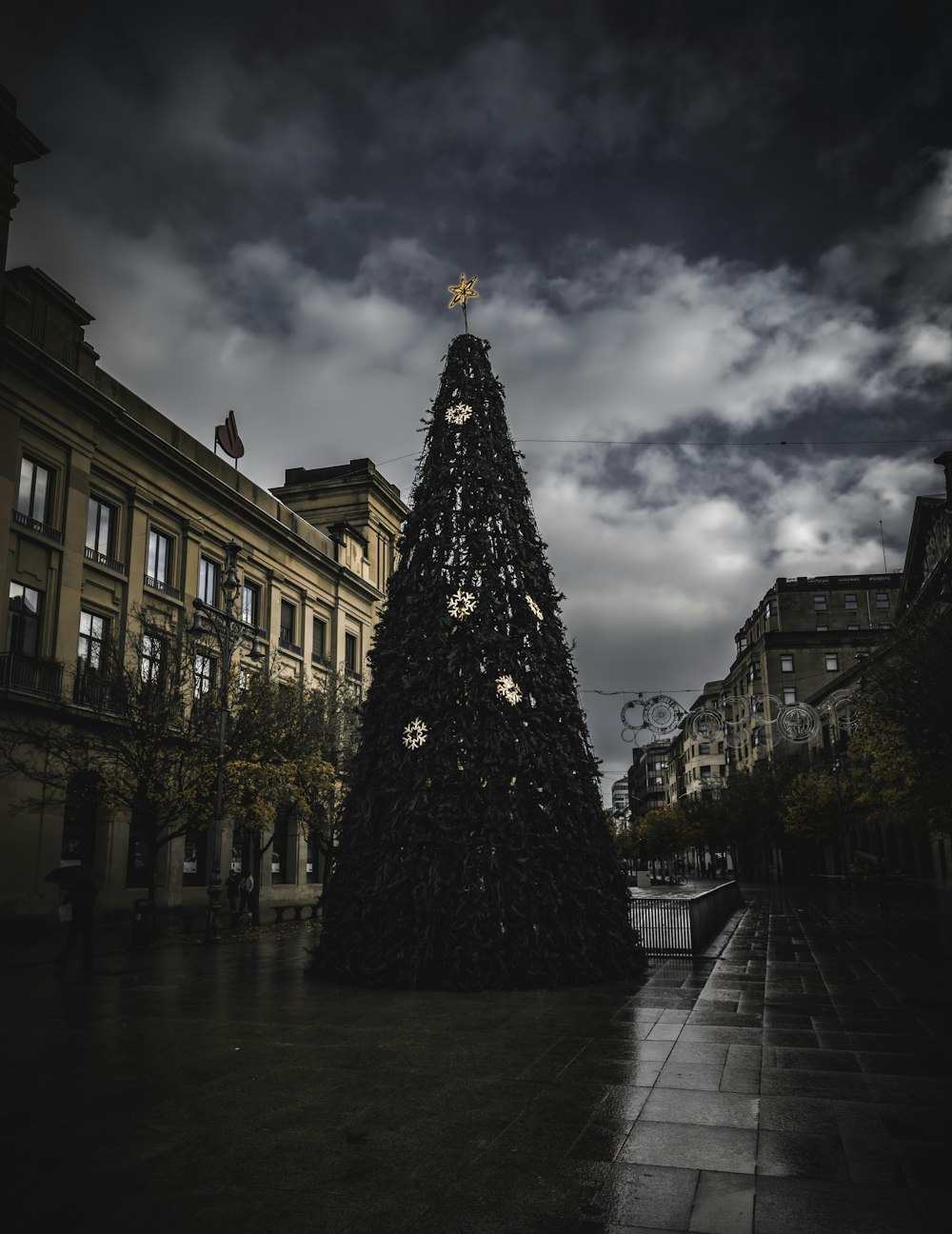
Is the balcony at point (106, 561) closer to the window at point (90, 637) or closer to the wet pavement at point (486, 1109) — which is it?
the window at point (90, 637)

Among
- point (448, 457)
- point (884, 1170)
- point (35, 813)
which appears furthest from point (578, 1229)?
point (35, 813)

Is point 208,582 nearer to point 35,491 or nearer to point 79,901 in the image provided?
point 35,491

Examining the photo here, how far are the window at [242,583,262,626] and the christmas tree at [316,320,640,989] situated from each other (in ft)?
82.8

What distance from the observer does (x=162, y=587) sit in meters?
33.1

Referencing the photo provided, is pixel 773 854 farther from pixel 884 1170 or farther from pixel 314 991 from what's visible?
pixel 884 1170

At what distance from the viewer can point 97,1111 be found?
23.1 ft

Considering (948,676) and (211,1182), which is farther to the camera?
(948,676)

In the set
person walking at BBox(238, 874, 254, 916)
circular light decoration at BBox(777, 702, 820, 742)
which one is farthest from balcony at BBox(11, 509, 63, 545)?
circular light decoration at BBox(777, 702, 820, 742)

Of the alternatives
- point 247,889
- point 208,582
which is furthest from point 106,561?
point 247,889

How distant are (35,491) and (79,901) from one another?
50.9 ft

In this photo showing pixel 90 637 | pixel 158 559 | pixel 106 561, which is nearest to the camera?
pixel 90 637

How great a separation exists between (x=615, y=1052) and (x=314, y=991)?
5827 millimetres

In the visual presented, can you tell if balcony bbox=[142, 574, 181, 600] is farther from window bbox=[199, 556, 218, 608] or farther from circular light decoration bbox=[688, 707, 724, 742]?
circular light decoration bbox=[688, 707, 724, 742]

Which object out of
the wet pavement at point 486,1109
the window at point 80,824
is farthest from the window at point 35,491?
the wet pavement at point 486,1109
